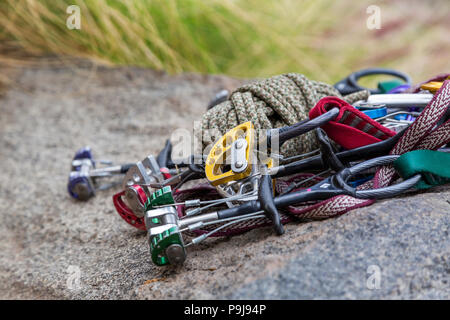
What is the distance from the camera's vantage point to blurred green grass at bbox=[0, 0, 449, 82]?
2.00 meters

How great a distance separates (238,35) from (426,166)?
1769mm

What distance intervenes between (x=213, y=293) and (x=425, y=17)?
310cm

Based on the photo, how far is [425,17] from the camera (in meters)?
2.96

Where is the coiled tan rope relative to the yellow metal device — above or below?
above

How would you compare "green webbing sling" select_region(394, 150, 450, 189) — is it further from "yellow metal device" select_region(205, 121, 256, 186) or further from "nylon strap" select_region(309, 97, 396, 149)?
"yellow metal device" select_region(205, 121, 256, 186)

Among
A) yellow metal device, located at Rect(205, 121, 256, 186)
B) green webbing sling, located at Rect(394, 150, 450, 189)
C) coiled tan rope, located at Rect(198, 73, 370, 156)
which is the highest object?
coiled tan rope, located at Rect(198, 73, 370, 156)

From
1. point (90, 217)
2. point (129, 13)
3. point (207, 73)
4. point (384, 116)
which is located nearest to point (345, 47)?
point (207, 73)

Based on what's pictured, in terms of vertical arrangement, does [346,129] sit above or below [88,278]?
above

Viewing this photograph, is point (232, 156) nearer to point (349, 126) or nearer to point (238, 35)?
point (349, 126)

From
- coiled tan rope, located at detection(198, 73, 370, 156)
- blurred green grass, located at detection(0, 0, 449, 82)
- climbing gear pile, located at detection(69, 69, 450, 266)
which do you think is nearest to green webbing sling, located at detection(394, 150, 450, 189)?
climbing gear pile, located at detection(69, 69, 450, 266)

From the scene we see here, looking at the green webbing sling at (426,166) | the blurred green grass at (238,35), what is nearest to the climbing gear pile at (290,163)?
the green webbing sling at (426,166)

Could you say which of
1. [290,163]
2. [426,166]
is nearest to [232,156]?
[290,163]

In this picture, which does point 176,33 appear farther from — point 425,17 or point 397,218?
point 425,17

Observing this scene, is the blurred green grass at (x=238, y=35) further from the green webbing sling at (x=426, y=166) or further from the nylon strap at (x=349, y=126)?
the green webbing sling at (x=426, y=166)
